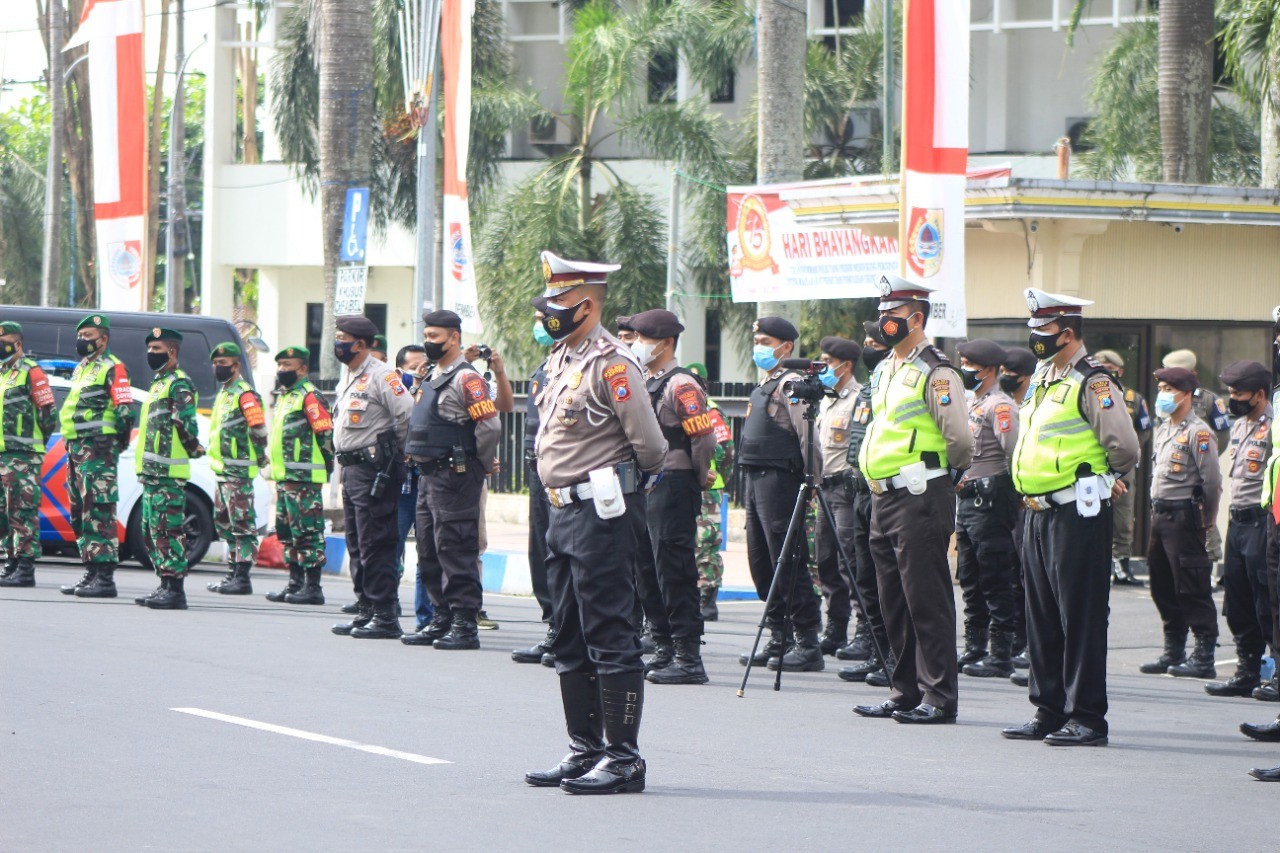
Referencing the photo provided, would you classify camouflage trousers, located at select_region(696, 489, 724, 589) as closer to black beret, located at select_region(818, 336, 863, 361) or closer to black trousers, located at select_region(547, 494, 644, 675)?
black beret, located at select_region(818, 336, 863, 361)

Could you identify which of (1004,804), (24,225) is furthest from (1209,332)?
(24,225)

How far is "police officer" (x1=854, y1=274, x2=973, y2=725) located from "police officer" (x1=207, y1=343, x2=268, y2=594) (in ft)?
24.8

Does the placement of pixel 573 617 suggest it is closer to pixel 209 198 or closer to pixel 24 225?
pixel 209 198

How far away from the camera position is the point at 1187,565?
11969mm

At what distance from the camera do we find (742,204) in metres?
20.9

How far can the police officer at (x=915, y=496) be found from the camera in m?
9.14

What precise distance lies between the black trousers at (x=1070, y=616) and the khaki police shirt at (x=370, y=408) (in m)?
5.21

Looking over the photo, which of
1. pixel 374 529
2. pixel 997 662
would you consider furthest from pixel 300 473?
pixel 997 662

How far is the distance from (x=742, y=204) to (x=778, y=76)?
2173mm

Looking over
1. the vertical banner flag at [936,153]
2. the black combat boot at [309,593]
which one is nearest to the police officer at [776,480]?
the vertical banner flag at [936,153]

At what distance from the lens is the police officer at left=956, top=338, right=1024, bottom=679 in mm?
11742

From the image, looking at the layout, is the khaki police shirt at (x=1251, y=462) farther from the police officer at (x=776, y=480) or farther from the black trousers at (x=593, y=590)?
the black trousers at (x=593, y=590)

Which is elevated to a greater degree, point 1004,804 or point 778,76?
point 778,76

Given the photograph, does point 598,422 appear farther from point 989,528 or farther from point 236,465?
point 236,465
